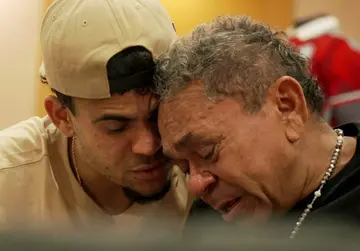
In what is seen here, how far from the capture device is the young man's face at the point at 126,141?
104cm

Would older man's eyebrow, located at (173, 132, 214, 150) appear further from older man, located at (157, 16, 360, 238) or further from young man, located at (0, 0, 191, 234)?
young man, located at (0, 0, 191, 234)

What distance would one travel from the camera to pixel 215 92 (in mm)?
853

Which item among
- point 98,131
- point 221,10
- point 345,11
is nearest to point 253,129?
point 98,131

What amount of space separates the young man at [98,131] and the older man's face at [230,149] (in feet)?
0.45

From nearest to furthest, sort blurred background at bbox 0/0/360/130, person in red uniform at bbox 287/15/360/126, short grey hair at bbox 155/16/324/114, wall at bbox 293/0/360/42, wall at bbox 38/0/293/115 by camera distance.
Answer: short grey hair at bbox 155/16/324/114 < person in red uniform at bbox 287/15/360/126 < wall at bbox 293/0/360/42 < blurred background at bbox 0/0/360/130 < wall at bbox 38/0/293/115

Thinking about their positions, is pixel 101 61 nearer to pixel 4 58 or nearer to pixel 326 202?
pixel 326 202

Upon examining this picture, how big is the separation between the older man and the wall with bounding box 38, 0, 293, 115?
5.96 ft

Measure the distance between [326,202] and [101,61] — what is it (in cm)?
48

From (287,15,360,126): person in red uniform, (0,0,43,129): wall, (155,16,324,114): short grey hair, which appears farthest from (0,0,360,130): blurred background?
(155,16,324,114): short grey hair

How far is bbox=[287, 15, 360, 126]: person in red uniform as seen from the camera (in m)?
1.28

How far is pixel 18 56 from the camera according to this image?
255cm

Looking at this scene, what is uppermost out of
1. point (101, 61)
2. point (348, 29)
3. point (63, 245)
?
point (63, 245)

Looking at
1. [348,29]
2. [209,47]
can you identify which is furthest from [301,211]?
[348,29]

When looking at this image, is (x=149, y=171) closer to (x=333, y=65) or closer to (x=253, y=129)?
(x=253, y=129)
